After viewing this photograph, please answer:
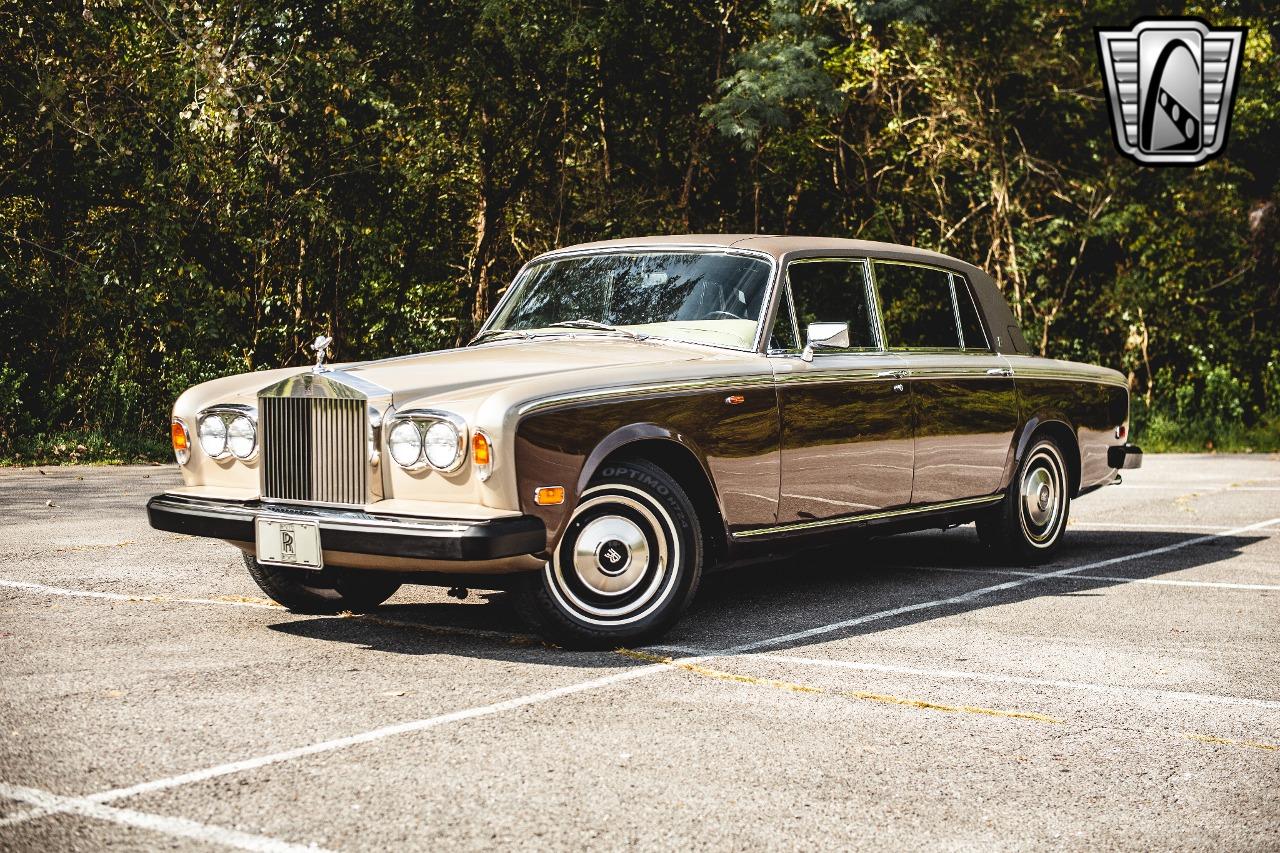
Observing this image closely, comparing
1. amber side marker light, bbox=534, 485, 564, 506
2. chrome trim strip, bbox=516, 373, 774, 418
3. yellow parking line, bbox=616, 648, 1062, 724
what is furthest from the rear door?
amber side marker light, bbox=534, 485, 564, 506

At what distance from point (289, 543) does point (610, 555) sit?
129 centimetres

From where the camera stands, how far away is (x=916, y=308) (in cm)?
798

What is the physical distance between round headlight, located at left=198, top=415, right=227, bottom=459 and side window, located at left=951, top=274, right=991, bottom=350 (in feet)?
13.5

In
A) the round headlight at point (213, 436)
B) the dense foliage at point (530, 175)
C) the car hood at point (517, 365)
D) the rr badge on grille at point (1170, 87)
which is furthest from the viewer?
the rr badge on grille at point (1170, 87)

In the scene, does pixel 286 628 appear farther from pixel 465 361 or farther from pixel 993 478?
pixel 993 478

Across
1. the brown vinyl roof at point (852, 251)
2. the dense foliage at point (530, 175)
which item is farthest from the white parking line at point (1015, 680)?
the dense foliage at point (530, 175)

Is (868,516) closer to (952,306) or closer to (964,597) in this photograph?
(964,597)

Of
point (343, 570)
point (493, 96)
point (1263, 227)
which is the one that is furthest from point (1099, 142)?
point (343, 570)

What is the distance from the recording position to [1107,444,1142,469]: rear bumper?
927cm

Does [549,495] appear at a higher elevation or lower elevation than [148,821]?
higher

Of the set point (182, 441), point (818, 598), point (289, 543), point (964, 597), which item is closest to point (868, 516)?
point (818, 598)

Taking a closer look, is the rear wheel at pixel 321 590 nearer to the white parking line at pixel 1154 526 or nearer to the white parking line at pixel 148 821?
the white parking line at pixel 148 821

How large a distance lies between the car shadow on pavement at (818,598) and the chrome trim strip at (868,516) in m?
0.27

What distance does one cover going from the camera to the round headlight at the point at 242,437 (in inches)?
245
